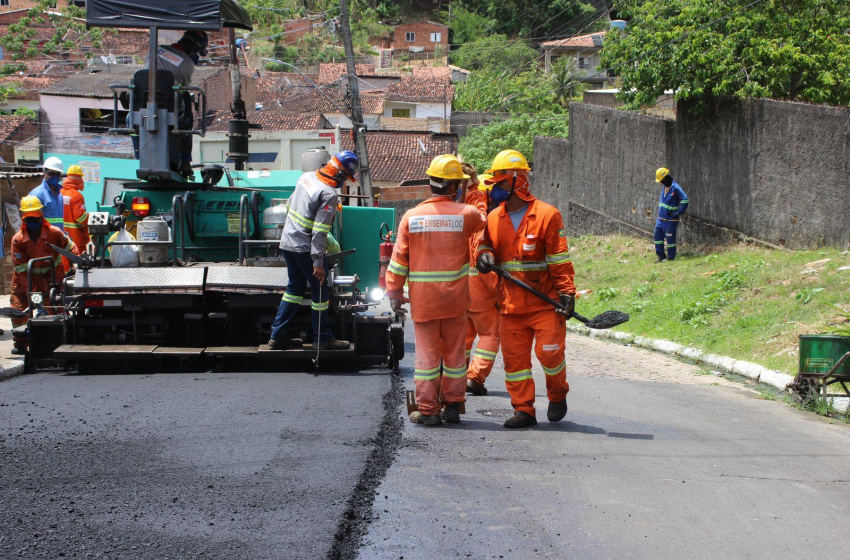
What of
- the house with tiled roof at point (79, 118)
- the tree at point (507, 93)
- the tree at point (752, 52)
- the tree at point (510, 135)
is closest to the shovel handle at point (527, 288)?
the tree at point (752, 52)

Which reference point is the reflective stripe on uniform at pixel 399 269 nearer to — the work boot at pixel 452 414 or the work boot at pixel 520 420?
the work boot at pixel 452 414

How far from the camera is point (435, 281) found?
6289 millimetres

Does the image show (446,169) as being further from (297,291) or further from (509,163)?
(297,291)

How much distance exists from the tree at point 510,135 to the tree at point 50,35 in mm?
27733

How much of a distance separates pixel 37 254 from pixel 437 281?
17.4 feet

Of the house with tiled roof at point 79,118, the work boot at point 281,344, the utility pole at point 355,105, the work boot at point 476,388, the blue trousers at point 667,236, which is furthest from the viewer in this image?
the house with tiled roof at point 79,118

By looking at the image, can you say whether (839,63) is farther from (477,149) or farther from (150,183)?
(477,149)

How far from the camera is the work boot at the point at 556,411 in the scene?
6.45 meters

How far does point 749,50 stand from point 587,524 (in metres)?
14.0

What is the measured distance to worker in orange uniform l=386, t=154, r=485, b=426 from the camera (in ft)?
20.7

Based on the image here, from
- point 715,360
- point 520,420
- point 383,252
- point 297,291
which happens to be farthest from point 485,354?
point 715,360

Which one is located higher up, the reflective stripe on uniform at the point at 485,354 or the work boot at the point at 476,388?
the reflective stripe on uniform at the point at 485,354

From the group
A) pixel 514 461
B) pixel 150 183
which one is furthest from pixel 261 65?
pixel 514 461

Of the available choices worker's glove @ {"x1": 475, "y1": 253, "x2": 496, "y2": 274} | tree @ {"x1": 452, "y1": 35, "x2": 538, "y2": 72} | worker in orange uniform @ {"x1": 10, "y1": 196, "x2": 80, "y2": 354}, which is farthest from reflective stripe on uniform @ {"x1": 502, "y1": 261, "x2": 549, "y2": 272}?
tree @ {"x1": 452, "y1": 35, "x2": 538, "y2": 72}
